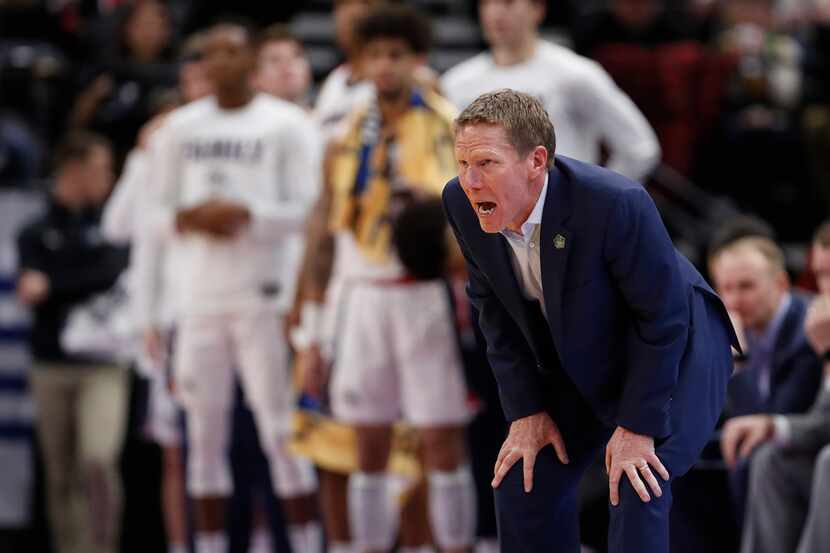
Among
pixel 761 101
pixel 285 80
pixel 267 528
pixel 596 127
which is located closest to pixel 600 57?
pixel 761 101

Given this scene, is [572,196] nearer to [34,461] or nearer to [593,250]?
[593,250]

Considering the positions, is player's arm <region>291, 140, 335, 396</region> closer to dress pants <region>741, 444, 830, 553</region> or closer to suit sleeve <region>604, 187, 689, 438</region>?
dress pants <region>741, 444, 830, 553</region>

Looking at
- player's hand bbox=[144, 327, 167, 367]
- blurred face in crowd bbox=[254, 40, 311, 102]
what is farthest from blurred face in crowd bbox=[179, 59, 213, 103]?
player's hand bbox=[144, 327, 167, 367]

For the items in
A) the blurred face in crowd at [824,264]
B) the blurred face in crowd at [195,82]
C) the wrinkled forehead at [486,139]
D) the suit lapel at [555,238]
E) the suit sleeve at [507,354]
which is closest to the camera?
the wrinkled forehead at [486,139]

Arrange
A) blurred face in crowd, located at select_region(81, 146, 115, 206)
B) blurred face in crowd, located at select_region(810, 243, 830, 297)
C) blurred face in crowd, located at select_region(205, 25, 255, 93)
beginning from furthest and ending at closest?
blurred face in crowd, located at select_region(81, 146, 115, 206) < blurred face in crowd, located at select_region(205, 25, 255, 93) < blurred face in crowd, located at select_region(810, 243, 830, 297)

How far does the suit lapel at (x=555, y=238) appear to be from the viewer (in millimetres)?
3736

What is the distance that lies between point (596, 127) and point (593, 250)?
2.64 metres

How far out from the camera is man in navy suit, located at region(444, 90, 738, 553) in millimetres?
3695

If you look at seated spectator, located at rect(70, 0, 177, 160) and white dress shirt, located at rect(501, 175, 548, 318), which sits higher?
seated spectator, located at rect(70, 0, 177, 160)

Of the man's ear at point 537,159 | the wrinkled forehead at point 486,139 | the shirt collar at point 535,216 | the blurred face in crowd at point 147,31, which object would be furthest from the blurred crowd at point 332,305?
the wrinkled forehead at point 486,139

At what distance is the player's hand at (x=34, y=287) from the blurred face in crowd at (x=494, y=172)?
14.8 feet

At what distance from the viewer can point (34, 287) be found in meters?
7.76

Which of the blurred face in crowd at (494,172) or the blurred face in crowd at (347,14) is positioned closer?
the blurred face in crowd at (494,172)

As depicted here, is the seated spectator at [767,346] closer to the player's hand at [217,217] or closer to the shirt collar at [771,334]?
the shirt collar at [771,334]
